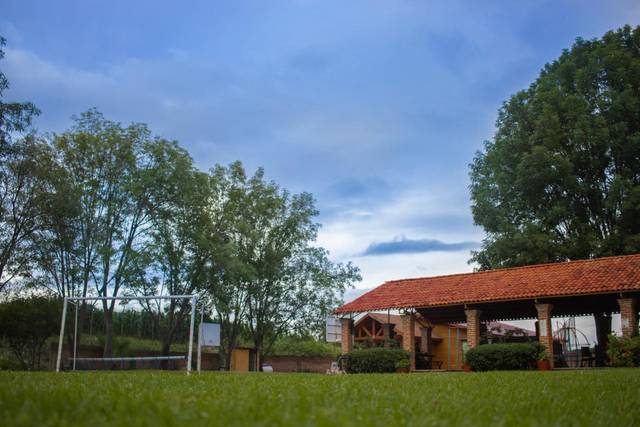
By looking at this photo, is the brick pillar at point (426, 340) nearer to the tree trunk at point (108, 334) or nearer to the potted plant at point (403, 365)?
the potted plant at point (403, 365)

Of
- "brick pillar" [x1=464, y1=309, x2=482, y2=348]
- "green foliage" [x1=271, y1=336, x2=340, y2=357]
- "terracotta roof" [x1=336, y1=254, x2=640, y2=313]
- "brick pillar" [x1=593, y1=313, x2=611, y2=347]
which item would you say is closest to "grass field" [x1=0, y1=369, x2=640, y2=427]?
"terracotta roof" [x1=336, y1=254, x2=640, y2=313]

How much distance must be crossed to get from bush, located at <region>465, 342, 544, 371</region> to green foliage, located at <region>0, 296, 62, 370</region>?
18.1m

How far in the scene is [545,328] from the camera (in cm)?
2253

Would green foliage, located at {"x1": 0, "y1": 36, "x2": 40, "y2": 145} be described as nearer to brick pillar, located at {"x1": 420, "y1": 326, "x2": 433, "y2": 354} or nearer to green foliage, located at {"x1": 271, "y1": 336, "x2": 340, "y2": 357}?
brick pillar, located at {"x1": 420, "y1": 326, "x2": 433, "y2": 354}

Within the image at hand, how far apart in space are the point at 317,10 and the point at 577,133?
19444mm

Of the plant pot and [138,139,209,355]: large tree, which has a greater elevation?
[138,139,209,355]: large tree

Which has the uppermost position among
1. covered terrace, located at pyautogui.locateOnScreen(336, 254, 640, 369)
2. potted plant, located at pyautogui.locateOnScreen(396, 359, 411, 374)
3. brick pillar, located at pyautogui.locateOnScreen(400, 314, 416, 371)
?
covered terrace, located at pyautogui.locateOnScreen(336, 254, 640, 369)

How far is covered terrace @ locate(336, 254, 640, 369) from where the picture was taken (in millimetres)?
21734

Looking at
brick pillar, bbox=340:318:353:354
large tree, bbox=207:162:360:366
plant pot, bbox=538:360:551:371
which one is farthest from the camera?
large tree, bbox=207:162:360:366

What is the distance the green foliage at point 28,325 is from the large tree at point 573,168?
21731 millimetres

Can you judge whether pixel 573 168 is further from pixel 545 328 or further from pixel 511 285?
pixel 545 328

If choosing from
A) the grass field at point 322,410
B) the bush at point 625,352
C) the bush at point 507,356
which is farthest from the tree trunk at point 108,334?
the grass field at point 322,410

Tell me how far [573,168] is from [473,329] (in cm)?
1133

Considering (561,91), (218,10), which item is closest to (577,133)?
(561,91)
